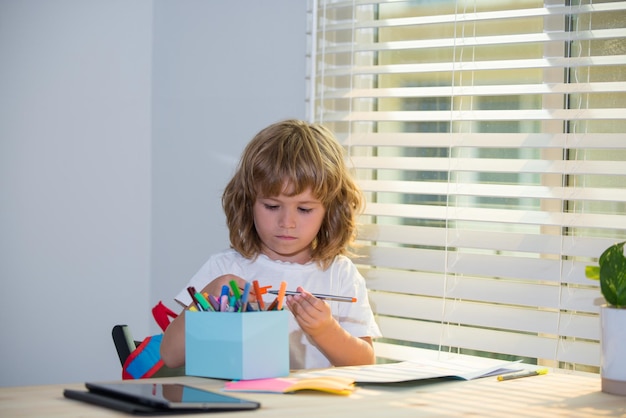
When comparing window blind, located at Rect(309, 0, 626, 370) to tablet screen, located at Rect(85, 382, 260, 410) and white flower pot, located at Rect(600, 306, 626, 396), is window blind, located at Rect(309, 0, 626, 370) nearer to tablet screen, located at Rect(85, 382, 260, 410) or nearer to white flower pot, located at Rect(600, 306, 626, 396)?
white flower pot, located at Rect(600, 306, 626, 396)

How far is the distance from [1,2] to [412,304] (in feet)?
4.68

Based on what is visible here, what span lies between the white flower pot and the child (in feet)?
1.45

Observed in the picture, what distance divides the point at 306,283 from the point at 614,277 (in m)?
0.63

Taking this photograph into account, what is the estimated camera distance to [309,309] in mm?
1366

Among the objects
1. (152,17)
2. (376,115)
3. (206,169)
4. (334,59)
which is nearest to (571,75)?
(376,115)

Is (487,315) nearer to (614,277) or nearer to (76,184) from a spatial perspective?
(614,277)

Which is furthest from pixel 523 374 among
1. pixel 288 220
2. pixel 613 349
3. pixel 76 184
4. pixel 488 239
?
pixel 76 184

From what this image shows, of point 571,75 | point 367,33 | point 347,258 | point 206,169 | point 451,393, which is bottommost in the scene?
point 451,393

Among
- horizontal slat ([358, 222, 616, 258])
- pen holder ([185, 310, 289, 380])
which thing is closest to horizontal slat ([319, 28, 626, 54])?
horizontal slat ([358, 222, 616, 258])

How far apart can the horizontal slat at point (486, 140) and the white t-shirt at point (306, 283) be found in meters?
0.28

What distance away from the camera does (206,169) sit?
2.19 meters

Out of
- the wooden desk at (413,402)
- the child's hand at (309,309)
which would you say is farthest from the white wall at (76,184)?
the wooden desk at (413,402)

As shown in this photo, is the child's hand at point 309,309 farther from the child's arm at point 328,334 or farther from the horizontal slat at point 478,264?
the horizontal slat at point 478,264

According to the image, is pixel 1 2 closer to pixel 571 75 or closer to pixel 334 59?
pixel 334 59
